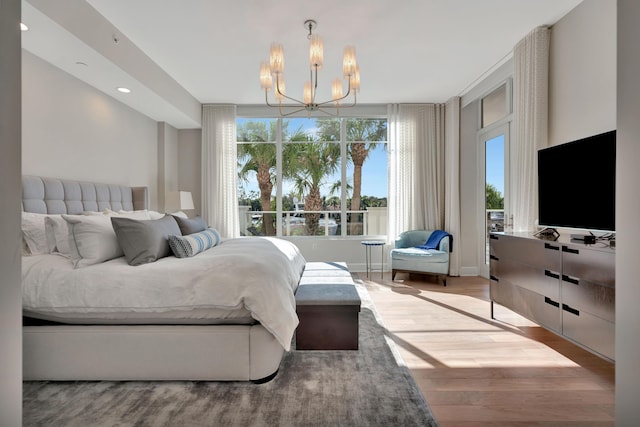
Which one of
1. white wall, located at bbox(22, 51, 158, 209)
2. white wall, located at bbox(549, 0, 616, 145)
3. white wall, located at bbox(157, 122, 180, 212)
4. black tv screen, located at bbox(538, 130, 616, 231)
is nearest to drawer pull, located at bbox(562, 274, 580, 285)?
black tv screen, located at bbox(538, 130, 616, 231)

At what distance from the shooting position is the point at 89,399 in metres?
1.87

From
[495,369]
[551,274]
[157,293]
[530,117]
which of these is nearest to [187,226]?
[157,293]

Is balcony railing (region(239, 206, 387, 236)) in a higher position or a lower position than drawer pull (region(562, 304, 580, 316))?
higher

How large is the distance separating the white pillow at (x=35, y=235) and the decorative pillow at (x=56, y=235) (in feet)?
0.13

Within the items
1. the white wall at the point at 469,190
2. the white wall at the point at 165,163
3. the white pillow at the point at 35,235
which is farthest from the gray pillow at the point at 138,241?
the white wall at the point at 469,190

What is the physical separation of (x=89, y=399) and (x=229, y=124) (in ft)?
14.1

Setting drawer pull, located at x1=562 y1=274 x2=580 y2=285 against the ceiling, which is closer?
drawer pull, located at x1=562 y1=274 x2=580 y2=285

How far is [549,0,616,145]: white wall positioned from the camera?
254cm

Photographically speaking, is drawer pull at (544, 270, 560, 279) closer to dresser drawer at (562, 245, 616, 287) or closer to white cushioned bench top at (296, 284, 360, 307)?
dresser drawer at (562, 245, 616, 287)

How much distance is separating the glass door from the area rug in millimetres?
3050

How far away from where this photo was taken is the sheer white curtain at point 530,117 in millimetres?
3186

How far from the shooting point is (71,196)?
3.11 meters
